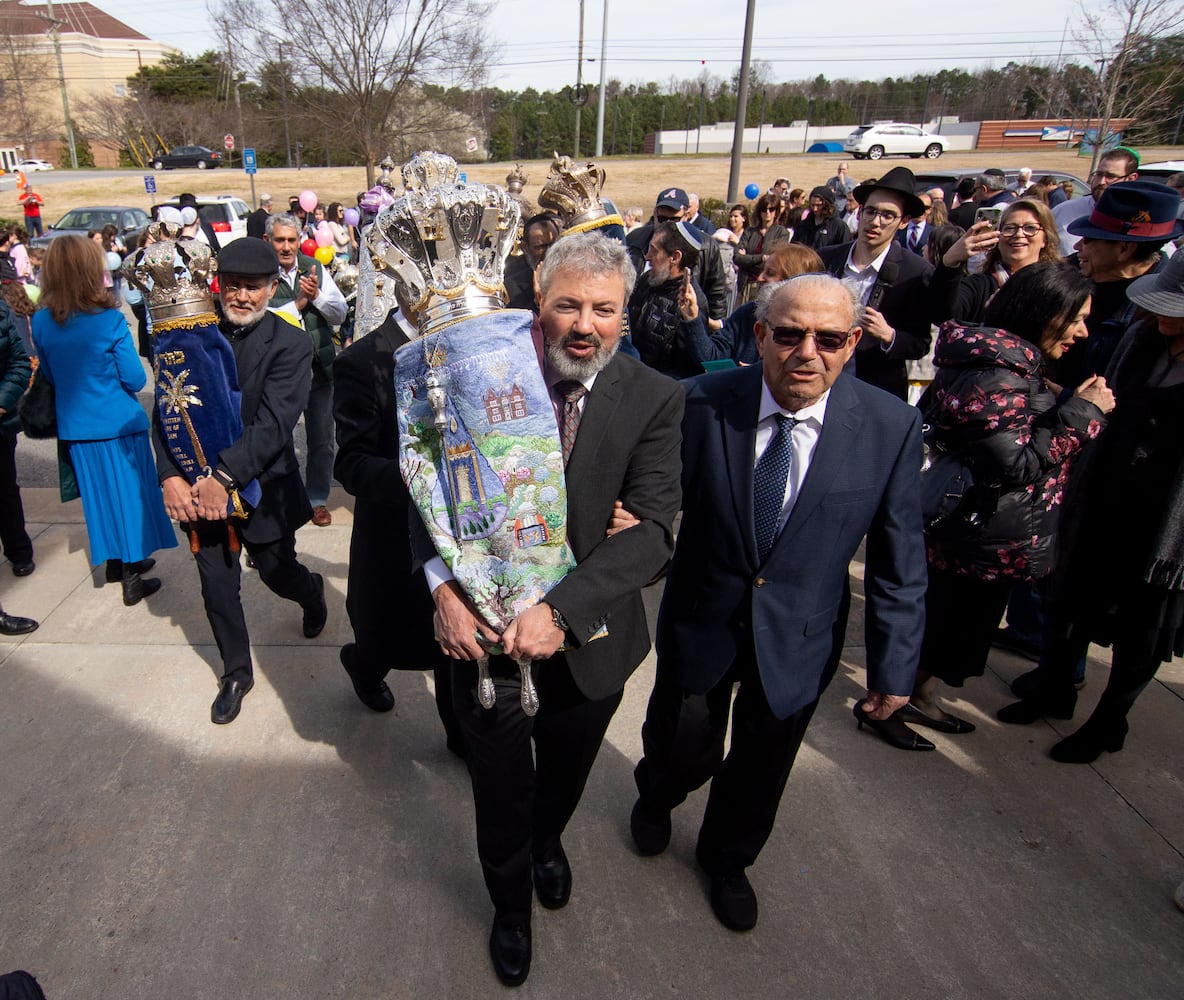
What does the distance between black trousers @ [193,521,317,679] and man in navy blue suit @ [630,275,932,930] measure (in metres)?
1.95

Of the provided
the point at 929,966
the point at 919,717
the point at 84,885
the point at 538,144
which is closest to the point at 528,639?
the point at 929,966

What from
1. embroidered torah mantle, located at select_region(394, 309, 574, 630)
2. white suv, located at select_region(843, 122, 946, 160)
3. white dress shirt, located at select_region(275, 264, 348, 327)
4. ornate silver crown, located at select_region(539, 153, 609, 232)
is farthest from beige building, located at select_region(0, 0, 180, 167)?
embroidered torah mantle, located at select_region(394, 309, 574, 630)

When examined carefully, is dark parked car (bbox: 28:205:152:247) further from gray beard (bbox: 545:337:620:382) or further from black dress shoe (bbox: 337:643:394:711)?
gray beard (bbox: 545:337:620:382)

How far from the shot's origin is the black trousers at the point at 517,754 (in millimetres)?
2062

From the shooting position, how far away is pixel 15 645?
385cm

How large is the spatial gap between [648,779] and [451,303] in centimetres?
171

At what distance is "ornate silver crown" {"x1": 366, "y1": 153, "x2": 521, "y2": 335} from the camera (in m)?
1.82

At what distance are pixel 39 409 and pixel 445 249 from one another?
3148 mm

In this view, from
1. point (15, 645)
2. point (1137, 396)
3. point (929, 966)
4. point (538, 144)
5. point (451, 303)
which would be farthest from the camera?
point (538, 144)

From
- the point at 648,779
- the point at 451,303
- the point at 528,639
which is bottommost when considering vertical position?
the point at 648,779

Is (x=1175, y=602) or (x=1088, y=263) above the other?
(x=1088, y=263)

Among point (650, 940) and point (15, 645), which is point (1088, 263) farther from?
point (15, 645)

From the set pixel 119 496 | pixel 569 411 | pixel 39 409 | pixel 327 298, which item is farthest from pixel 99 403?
pixel 569 411

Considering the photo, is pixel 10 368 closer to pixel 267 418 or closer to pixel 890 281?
pixel 267 418
